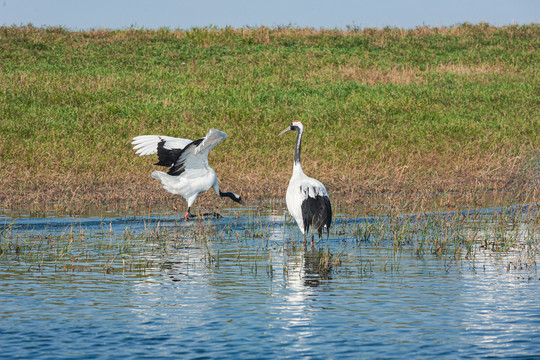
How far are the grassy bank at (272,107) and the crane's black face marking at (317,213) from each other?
16.7 feet

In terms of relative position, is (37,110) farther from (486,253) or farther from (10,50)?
(486,253)

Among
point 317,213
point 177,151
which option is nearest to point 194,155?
point 177,151

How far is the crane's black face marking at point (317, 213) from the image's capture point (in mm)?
10907

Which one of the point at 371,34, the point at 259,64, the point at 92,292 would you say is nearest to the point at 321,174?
the point at 92,292

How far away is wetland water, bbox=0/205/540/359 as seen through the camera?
21.1 feet

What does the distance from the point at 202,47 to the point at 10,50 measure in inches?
365

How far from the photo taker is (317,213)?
1096cm

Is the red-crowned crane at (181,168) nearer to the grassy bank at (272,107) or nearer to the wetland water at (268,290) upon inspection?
the grassy bank at (272,107)

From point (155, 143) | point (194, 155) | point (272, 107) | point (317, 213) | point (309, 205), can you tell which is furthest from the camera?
point (272, 107)

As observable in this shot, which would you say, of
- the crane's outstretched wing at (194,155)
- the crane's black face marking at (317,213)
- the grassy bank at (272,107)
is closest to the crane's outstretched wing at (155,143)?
the crane's outstretched wing at (194,155)

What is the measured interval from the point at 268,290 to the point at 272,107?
69.8ft

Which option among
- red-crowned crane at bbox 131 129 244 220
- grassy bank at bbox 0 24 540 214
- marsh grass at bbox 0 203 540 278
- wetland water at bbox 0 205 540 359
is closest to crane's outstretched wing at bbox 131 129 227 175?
red-crowned crane at bbox 131 129 244 220

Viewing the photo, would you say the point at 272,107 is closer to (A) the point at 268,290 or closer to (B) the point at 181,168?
(B) the point at 181,168

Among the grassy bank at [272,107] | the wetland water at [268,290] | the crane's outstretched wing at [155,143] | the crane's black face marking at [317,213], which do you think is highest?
the grassy bank at [272,107]
